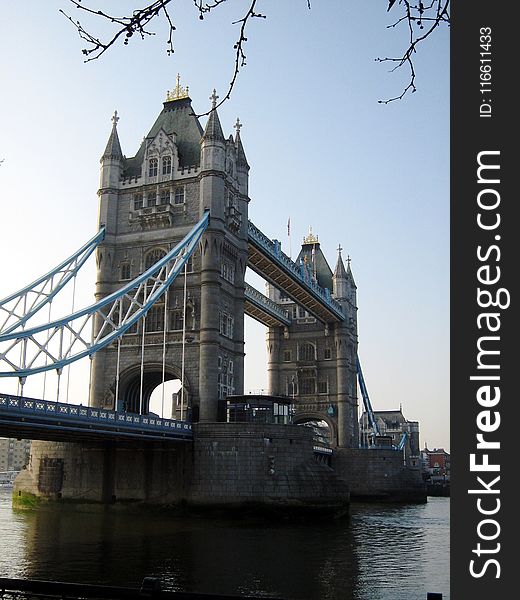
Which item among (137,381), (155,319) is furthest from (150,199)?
(137,381)

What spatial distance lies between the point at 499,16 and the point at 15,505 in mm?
47230

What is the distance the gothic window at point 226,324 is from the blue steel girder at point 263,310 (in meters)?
13.5

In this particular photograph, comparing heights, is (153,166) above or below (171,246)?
above

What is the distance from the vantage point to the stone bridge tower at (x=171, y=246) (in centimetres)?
4828

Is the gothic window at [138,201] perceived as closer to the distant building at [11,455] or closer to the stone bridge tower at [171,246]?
the stone bridge tower at [171,246]

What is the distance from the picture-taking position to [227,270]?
5191 cm

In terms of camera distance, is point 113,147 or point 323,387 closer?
point 113,147

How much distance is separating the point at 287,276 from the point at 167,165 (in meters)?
17.5

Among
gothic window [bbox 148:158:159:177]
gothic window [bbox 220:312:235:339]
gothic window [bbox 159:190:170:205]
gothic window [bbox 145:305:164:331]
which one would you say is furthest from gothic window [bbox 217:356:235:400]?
gothic window [bbox 148:158:159:177]

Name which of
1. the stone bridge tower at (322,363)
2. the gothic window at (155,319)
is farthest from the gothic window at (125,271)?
the stone bridge tower at (322,363)

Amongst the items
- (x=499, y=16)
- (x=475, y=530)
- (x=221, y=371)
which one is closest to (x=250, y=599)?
(x=475, y=530)

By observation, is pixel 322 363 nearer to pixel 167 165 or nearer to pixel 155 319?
pixel 155 319

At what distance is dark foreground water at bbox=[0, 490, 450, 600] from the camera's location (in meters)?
21.1

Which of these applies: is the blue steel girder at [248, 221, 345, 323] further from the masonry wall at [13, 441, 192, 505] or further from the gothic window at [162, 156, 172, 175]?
the masonry wall at [13, 441, 192, 505]
